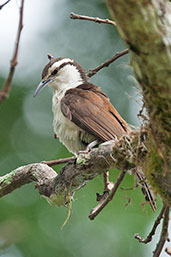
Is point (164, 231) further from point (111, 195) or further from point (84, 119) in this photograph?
point (84, 119)

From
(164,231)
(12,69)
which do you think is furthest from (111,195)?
(12,69)

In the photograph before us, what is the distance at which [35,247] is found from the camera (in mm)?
5664

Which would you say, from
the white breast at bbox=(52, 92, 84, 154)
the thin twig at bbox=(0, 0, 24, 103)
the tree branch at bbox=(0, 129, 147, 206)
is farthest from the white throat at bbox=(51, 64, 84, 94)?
the thin twig at bbox=(0, 0, 24, 103)

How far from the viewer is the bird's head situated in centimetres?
486

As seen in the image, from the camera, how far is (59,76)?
193 inches

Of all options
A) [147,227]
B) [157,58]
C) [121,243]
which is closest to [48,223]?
[121,243]

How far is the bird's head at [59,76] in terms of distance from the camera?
15.9 feet

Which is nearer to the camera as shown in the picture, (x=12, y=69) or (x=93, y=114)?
(x=12, y=69)

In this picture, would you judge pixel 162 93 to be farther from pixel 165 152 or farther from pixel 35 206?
pixel 35 206

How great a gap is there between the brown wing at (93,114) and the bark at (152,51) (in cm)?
161

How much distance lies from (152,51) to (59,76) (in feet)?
9.76

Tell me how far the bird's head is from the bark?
255 centimetres

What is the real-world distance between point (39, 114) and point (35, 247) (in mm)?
2960

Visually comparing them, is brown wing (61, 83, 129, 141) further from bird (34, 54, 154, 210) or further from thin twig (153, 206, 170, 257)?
thin twig (153, 206, 170, 257)
